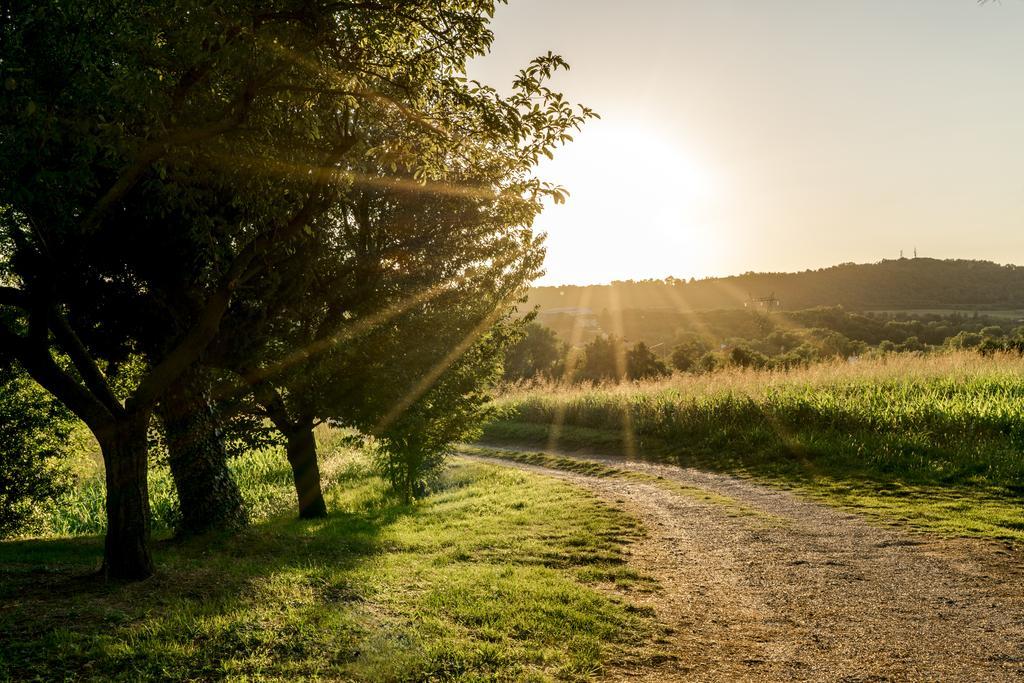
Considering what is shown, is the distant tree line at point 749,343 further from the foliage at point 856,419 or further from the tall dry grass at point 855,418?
the foliage at point 856,419

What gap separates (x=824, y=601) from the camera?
25.1ft

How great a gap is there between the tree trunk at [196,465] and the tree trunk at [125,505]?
10.3ft

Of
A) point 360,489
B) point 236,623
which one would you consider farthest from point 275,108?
point 360,489

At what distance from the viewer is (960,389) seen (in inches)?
742

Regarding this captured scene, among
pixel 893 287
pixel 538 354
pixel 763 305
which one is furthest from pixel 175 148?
pixel 893 287

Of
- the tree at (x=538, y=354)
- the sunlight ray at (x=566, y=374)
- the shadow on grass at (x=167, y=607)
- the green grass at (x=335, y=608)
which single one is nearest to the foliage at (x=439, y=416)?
the green grass at (x=335, y=608)

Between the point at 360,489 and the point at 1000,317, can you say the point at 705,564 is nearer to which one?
the point at 360,489

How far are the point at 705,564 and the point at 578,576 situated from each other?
6.82 feet

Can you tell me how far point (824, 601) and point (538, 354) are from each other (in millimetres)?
75737

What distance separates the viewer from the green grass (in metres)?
5.57

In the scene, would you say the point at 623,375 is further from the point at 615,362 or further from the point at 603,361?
the point at 603,361

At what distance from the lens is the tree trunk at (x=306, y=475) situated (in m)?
15.1

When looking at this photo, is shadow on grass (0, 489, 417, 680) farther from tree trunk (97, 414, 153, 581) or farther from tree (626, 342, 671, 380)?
tree (626, 342, 671, 380)

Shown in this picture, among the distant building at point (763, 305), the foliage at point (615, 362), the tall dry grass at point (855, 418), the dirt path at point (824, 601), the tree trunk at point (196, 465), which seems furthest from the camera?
the distant building at point (763, 305)
